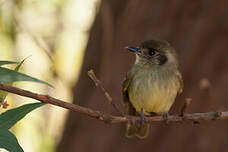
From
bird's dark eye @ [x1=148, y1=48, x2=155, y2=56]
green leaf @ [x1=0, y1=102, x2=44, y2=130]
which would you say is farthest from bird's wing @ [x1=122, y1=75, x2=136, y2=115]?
green leaf @ [x1=0, y1=102, x2=44, y2=130]

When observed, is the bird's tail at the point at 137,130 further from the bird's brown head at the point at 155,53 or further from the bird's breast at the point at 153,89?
the bird's brown head at the point at 155,53

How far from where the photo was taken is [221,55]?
5.26 metres

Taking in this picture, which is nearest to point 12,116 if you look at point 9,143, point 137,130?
point 9,143

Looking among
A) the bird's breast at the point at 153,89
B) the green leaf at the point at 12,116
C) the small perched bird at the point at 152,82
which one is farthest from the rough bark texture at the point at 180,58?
the green leaf at the point at 12,116

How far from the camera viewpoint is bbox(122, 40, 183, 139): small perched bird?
4.49 m

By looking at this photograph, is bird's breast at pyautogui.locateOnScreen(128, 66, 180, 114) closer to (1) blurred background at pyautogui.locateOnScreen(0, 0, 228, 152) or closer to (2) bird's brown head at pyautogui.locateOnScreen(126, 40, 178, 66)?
(2) bird's brown head at pyautogui.locateOnScreen(126, 40, 178, 66)

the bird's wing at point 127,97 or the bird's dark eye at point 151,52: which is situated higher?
the bird's dark eye at point 151,52

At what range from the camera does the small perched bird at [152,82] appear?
4.49m

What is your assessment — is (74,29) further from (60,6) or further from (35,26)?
(60,6)

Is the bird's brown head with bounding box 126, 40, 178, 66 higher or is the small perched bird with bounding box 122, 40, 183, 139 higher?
the bird's brown head with bounding box 126, 40, 178, 66

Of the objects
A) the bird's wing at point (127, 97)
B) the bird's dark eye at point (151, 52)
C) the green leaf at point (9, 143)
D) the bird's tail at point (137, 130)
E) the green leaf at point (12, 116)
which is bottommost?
the bird's tail at point (137, 130)

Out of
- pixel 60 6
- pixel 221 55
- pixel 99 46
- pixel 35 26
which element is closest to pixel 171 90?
pixel 221 55

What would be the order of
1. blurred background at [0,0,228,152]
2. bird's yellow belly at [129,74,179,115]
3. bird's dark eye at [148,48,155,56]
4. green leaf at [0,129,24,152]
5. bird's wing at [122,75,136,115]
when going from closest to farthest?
green leaf at [0,129,24,152] < bird's yellow belly at [129,74,179,115] < bird's wing at [122,75,136,115] < bird's dark eye at [148,48,155,56] < blurred background at [0,0,228,152]

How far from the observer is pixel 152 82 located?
4500 millimetres
